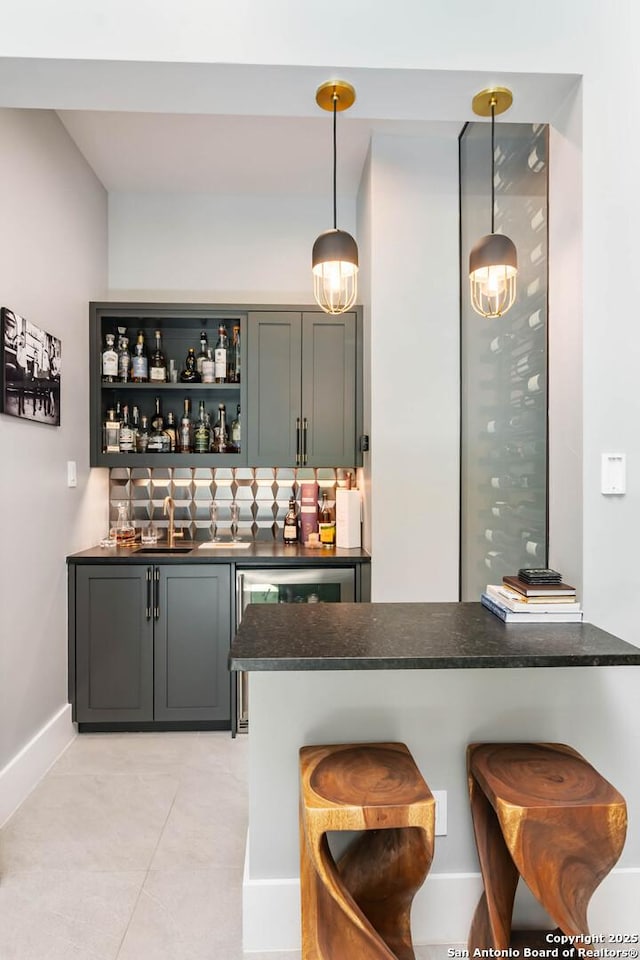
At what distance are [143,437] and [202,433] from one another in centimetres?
35

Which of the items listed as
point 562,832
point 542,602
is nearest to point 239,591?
point 542,602

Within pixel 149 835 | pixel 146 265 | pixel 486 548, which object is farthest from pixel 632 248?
pixel 146 265

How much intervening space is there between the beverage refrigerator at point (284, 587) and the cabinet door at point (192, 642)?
0.06 meters

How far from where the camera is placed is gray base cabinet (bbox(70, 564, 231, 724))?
117 inches

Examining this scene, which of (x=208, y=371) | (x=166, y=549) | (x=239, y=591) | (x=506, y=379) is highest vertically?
(x=208, y=371)

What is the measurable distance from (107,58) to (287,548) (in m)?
2.31

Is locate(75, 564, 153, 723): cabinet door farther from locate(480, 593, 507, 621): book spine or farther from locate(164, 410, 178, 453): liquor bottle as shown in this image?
locate(480, 593, 507, 621): book spine

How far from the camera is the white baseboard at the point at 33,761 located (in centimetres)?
228

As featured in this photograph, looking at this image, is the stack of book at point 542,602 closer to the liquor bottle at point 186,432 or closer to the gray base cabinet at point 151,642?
the gray base cabinet at point 151,642

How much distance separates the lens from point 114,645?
297 centimetres

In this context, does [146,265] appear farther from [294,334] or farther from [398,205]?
[398,205]

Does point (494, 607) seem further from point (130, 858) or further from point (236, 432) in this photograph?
point (236, 432)

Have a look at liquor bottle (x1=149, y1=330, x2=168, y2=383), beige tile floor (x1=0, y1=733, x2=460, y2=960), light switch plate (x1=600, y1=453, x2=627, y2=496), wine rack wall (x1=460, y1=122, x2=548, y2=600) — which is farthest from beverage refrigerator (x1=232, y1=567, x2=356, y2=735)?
light switch plate (x1=600, y1=453, x2=627, y2=496)

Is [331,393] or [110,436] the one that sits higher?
[331,393]
